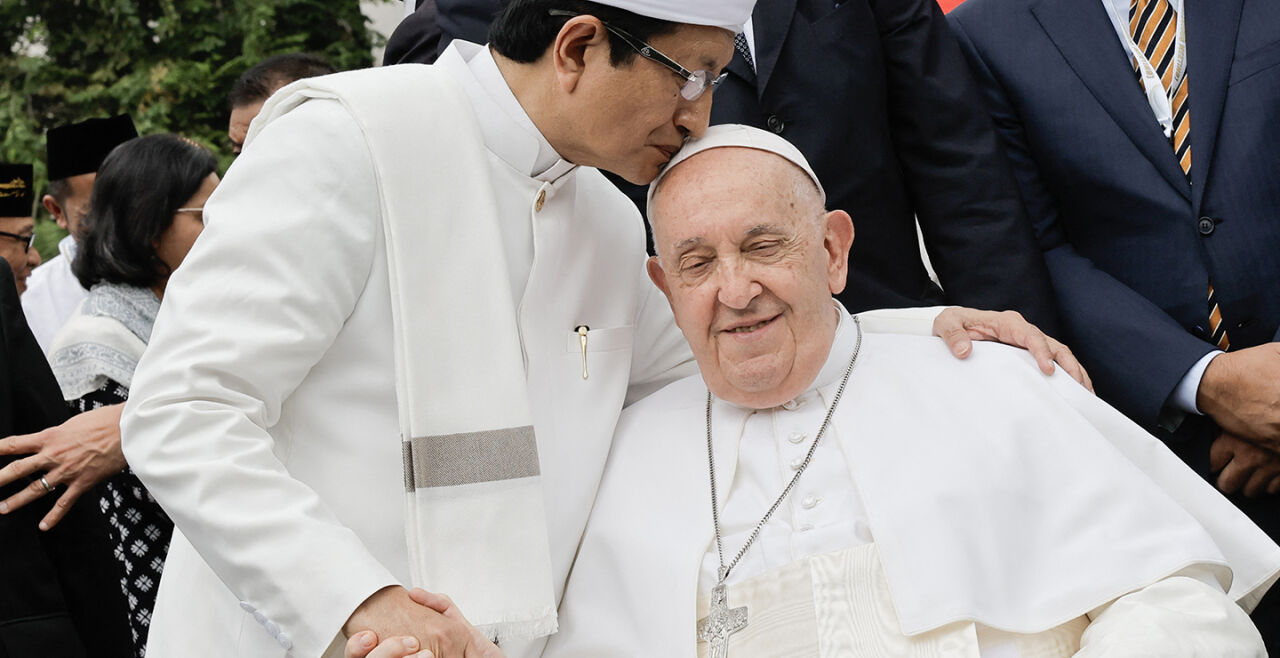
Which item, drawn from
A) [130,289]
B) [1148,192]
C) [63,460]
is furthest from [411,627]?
[130,289]

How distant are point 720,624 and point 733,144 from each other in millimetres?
1075

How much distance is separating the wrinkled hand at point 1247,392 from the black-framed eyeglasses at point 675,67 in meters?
1.49

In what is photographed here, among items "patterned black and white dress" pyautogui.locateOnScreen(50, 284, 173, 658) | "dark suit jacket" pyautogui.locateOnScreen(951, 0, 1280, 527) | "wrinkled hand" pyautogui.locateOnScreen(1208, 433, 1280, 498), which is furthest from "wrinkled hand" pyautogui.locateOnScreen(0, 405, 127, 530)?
"wrinkled hand" pyautogui.locateOnScreen(1208, 433, 1280, 498)

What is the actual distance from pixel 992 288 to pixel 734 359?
39.2 inches

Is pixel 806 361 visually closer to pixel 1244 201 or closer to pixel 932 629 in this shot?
pixel 932 629

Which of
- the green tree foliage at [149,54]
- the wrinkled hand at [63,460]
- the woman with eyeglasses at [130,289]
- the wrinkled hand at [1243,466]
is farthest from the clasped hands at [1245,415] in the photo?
the green tree foliage at [149,54]

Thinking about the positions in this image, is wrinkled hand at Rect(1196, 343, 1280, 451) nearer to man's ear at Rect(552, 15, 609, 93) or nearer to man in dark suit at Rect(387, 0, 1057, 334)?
man in dark suit at Rect(387, 0, 1057, 334)

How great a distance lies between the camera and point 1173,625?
102 inches

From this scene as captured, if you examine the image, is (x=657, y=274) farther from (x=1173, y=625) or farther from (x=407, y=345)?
(x=1173, y=625)

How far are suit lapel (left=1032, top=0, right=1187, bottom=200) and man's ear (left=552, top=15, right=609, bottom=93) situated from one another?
1601 mm

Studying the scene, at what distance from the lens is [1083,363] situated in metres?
3.68

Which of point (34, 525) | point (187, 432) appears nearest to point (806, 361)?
point (187, 432)

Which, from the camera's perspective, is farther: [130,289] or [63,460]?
[130,289]

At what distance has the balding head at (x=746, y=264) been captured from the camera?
9.84 feet
